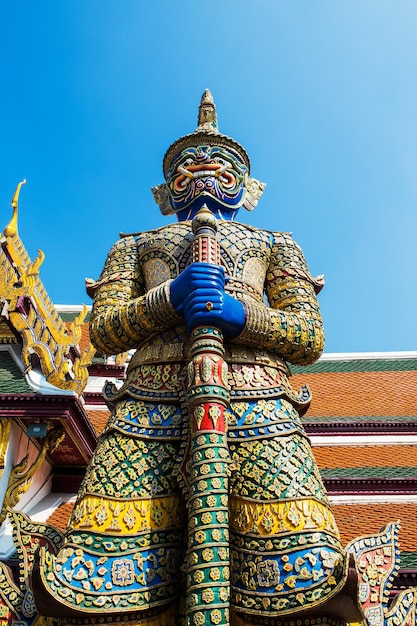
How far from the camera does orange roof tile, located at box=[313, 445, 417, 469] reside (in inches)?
265

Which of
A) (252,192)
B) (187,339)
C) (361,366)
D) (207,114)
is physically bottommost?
(187,339)

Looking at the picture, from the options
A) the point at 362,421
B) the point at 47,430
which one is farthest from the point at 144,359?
the point at 362,421

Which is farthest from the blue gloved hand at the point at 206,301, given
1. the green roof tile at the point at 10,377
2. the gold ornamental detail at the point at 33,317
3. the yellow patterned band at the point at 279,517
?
the green roof tile at the point at 10,377

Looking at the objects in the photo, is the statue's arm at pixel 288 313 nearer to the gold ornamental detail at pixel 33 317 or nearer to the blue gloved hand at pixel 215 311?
A: the blue gloved hand at pixel 215 311

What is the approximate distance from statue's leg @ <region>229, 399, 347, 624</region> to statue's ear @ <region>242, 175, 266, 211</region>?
5.67 feet

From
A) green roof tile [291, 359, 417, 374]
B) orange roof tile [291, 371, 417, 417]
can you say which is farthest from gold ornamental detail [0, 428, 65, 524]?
green roof tile [291, 359, 417, 374]

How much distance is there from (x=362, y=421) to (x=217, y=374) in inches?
186

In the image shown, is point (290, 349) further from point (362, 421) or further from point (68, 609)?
point (362, 421)

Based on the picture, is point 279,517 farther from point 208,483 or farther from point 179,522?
point 179,522

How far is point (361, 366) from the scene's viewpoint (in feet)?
33.2

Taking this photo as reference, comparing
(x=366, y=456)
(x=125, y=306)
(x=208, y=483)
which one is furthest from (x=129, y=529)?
(x=366, y=456)

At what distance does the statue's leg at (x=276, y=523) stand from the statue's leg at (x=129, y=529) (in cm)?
31

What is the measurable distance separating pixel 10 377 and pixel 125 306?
2.66 metres

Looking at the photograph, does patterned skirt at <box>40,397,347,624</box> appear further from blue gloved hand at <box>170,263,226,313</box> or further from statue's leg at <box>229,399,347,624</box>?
blue gloved hand at <box>170,263,226,313</box>
